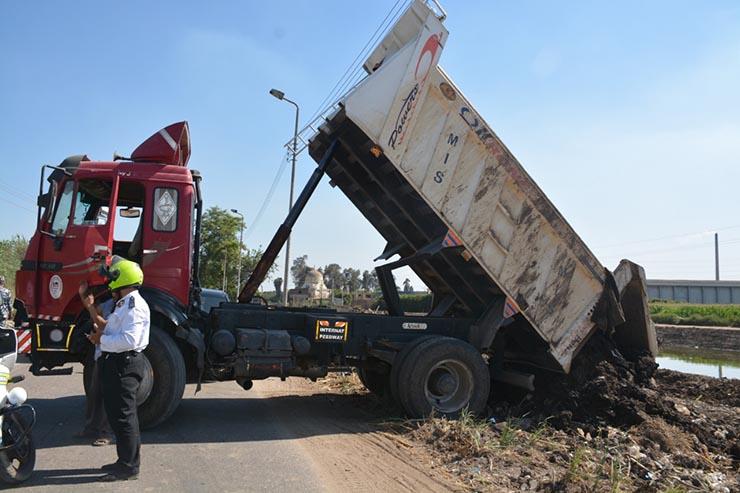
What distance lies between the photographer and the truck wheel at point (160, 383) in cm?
610

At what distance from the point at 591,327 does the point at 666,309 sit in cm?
3334

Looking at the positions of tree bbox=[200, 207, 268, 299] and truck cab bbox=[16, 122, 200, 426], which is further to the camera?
tree bbox=[200, 207, 268, 299]

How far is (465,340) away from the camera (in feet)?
26.0

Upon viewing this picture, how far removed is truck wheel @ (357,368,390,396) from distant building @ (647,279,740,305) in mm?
56508

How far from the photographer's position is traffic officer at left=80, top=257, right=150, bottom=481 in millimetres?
4613

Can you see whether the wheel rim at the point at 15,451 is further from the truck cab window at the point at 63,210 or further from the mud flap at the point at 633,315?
the mud flap at the point at 633,315

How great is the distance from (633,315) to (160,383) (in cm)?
613

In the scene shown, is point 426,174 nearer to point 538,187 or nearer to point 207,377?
point 538,187

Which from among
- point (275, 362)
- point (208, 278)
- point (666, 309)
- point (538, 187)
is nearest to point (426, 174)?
point (538, 187)

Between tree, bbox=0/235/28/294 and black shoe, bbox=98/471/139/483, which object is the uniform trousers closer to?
black shoe, bbox=98/471/139/483

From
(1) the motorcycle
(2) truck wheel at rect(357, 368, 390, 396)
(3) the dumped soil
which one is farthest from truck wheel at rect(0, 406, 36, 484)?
(2) truck wheel at rect(357, 368, 390, 396)

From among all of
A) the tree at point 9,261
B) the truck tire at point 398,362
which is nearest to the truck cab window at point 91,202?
the truck tire at point 398,362

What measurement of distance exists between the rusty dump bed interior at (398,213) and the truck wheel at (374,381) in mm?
1450

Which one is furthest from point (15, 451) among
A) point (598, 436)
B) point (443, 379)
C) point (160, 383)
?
point (598, 436)
